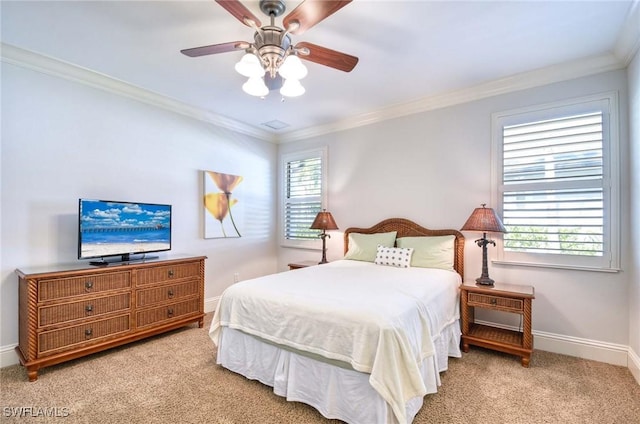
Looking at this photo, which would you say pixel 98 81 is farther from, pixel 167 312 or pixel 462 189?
pixel 462 189

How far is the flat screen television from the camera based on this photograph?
2.80 metres

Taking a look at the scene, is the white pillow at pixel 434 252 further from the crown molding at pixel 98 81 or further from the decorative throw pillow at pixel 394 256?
the crown molding at pixel 98 81

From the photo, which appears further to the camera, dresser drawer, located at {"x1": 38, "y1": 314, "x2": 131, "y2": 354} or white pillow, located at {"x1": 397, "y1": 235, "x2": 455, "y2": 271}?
white pillow, located at {"x1": 397, "y1": 235, "x2": 455, "y2": 271}

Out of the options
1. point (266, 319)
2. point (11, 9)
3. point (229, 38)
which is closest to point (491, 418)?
point (266, 319)

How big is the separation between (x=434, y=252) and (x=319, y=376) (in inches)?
78.0

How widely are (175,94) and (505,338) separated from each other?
446cm

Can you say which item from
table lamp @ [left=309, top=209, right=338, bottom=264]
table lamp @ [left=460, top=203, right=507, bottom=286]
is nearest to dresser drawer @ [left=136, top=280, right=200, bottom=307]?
table lamp @ [left=309, top=209, right=338, bottom=264]

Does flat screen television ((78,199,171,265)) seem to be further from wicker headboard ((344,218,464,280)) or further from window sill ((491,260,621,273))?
window sill ((491,260,621,273))

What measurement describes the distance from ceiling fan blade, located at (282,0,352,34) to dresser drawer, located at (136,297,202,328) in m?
3.01

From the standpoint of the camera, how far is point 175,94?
3.57 metres

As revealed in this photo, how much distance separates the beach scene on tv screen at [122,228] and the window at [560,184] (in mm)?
3784

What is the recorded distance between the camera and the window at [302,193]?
15.6 ft

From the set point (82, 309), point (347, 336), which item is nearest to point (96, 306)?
point (82, 309)

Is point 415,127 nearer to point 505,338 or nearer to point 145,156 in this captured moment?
point 505,338
